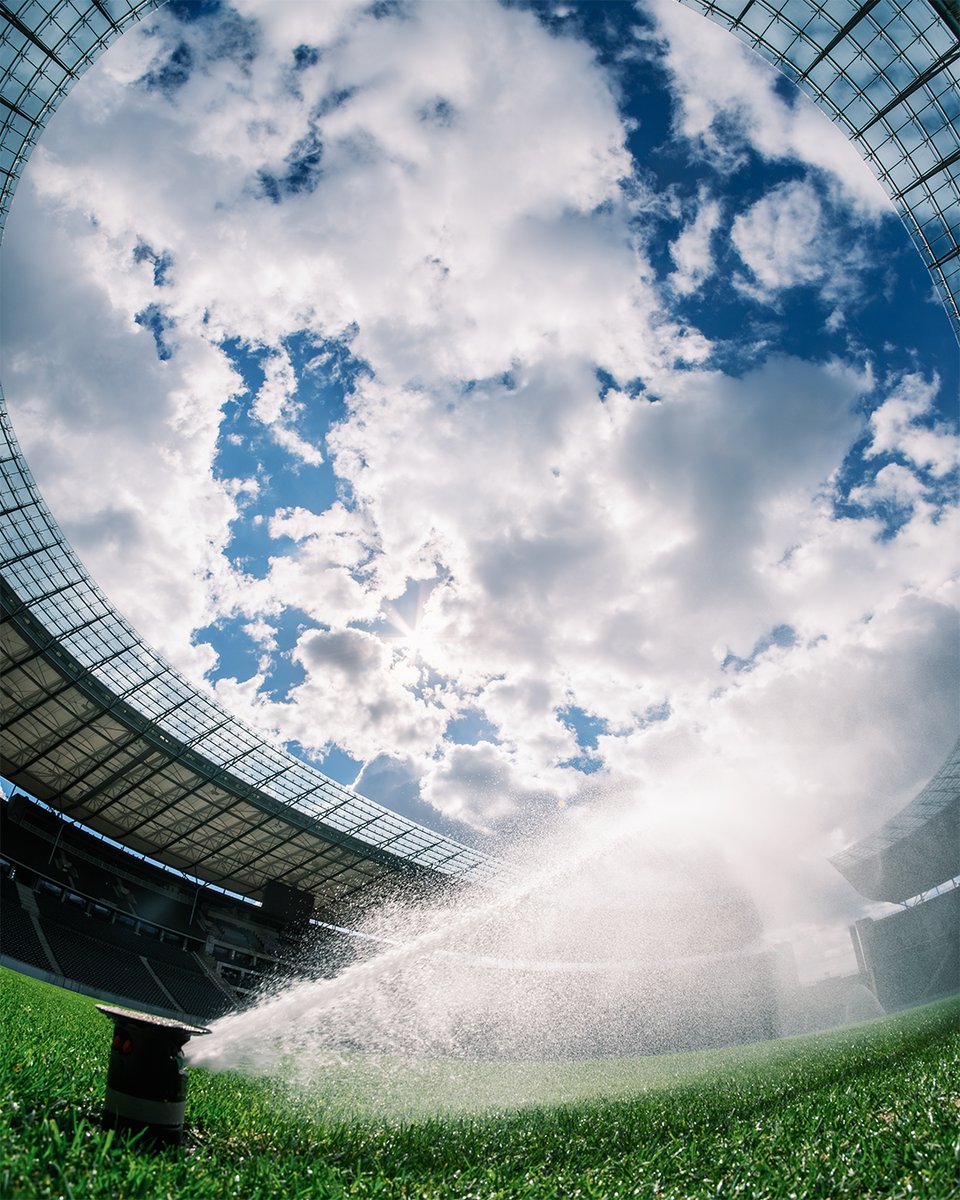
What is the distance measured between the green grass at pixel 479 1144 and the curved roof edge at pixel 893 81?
25.5 m

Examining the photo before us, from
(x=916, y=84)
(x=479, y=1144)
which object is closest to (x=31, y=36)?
(x=916, y=84)

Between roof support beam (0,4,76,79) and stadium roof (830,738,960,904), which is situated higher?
roof support beam (0,4,76,79)

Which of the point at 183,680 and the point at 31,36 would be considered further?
the point at 183,680

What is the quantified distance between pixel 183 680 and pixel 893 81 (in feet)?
129

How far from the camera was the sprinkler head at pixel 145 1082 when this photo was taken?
3816 mm

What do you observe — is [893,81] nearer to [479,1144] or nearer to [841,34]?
[841,34]

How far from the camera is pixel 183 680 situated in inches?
1334

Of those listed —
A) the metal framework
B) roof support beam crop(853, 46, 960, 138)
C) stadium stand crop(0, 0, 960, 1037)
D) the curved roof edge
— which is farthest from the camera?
stadium stand crop(0, 0, 960, 1037)

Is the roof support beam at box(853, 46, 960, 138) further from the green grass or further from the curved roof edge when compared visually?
→ the green grass

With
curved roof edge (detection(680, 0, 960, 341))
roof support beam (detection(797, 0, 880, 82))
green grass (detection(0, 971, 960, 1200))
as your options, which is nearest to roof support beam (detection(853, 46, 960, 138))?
curved roof edge (detection(680, 0, 960, 341))

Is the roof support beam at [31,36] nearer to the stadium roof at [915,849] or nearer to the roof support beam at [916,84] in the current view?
the roof support beam at [916,84]

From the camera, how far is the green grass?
10.7 ft

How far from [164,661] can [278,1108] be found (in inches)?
1226

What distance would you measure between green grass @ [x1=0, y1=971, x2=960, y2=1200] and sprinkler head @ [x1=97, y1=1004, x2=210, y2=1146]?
0.14 m
